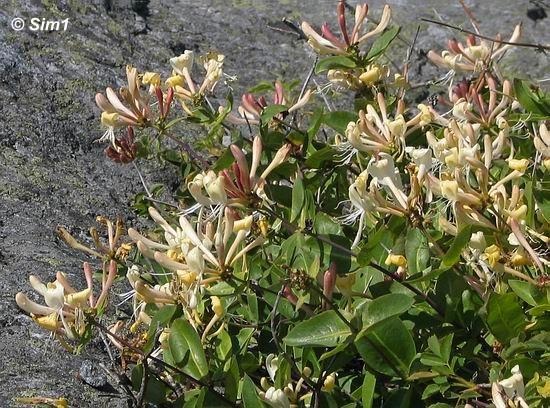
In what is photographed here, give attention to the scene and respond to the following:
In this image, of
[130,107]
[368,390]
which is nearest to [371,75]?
[130,107]

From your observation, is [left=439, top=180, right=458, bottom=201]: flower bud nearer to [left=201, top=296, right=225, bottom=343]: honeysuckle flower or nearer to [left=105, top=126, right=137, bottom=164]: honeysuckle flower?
[left=201, top=296, right=225, bottom=343]: honeysuckle flower

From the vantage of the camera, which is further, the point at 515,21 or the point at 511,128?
the point at 515,21

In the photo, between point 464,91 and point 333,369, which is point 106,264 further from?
point 464,91

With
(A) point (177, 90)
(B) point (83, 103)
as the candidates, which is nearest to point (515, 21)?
(B) point (83, 103)

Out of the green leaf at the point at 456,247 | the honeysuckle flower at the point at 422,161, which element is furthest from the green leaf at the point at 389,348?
the honeysuckle flower at the point at 422,161

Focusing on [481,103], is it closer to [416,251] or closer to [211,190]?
[416,251]

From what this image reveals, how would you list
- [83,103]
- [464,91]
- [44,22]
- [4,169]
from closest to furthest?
[464,91] < [4,169] < [83,103] < [44,22]
